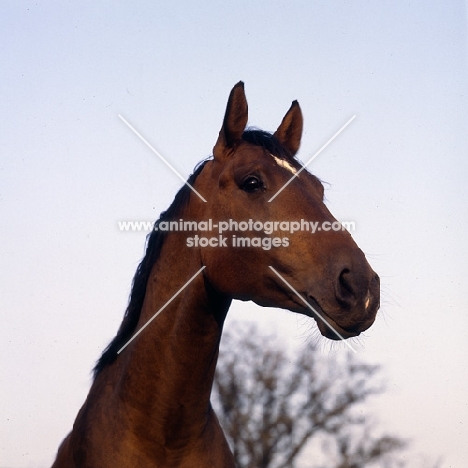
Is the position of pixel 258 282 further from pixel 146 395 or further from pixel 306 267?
pixel 146 395

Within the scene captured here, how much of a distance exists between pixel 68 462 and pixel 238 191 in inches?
83.9

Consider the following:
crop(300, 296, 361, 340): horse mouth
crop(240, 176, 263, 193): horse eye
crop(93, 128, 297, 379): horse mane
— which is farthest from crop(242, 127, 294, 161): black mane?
crop(300, 296, 361, 340): horse mouth

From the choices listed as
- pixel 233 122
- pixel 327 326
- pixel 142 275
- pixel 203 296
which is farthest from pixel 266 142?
pixel 327 326

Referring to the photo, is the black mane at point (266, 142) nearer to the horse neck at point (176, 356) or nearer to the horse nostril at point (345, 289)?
the horse neck at point (176, 356)

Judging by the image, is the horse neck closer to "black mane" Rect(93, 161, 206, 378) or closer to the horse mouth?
"black mane" Rect(93, 161, 206, 378)

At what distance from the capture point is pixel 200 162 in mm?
5258

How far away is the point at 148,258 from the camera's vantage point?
5.12m

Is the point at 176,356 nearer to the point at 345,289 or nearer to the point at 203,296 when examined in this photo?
the point at 203,296

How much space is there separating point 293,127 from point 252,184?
1197 mm

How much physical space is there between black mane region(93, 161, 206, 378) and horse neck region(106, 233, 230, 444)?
0.16 metres

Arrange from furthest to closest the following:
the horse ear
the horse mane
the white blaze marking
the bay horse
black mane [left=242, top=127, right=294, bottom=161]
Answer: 1. the horse ear
2. the horse mane
3. black mane [left=242, top=127, right=294, bottom=161]
4. the white blaze marking
5. the bay horse

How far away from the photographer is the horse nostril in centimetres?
394

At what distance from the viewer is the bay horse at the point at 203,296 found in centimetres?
434

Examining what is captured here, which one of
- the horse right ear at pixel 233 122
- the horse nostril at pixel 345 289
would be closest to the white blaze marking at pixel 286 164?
the horse right ear at pixel 233 122
